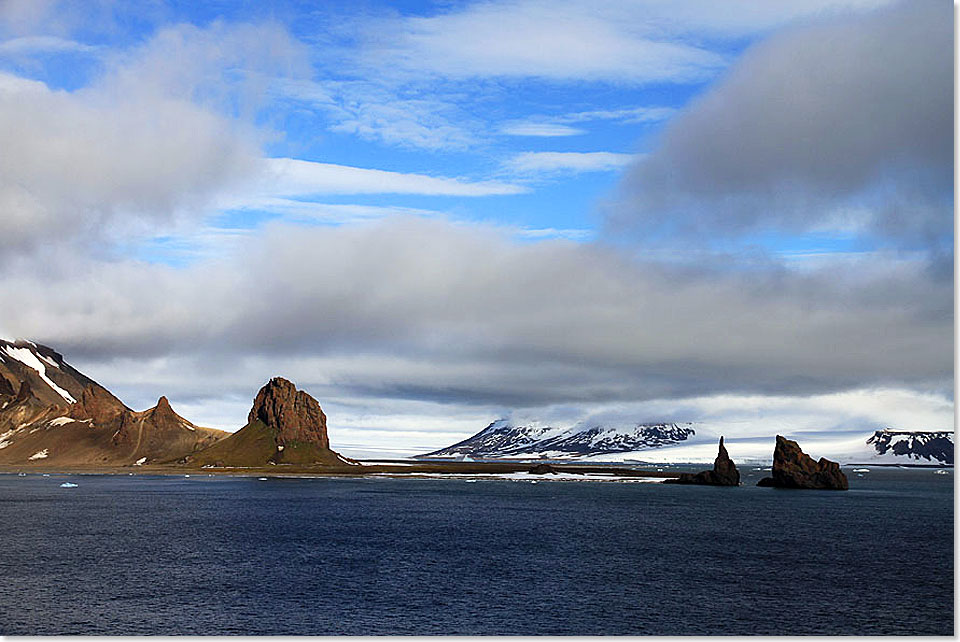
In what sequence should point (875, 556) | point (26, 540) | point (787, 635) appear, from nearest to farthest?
1. point (787, 635)
2. point (875, 556)
3. point (26, 540)

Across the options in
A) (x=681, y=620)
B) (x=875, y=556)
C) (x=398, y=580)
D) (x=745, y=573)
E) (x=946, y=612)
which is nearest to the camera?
(x=681, y=620)

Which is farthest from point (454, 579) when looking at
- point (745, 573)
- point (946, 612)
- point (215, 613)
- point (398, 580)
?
point (946, 612)

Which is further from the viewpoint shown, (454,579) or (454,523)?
(454,523)

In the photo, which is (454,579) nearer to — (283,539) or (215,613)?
(215,613)

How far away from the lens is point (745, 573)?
303 feet

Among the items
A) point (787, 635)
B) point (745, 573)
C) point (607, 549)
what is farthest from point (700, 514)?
point (787, 635)

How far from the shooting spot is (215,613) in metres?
68.6

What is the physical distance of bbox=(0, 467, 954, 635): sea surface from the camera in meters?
66.8

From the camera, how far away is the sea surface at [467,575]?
6675 cm

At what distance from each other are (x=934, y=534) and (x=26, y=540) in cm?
13410

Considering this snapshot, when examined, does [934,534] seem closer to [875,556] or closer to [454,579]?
[875,556]

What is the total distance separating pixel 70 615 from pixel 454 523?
8290 centimetres

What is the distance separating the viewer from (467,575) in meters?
87.7

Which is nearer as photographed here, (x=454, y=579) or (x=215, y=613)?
(x=215, y=613)
